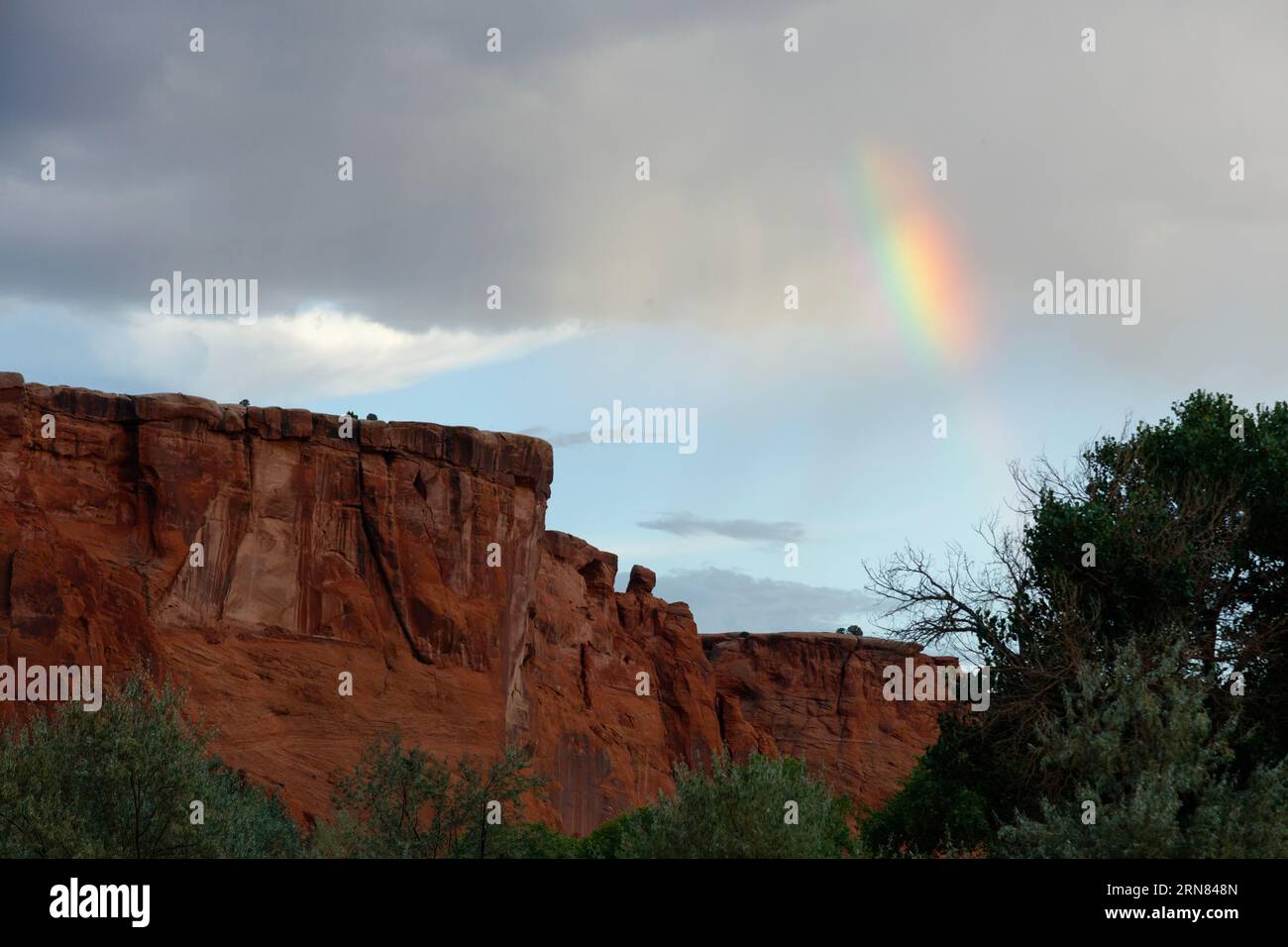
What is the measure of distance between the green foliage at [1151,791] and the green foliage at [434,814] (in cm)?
957

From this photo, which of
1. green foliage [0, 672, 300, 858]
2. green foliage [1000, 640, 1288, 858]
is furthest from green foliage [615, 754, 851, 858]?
green foliage [0, 672, 300, 858]

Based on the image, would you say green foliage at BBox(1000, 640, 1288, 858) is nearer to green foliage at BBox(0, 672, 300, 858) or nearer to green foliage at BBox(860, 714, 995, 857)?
green foliage at BBox(860, 714, 995, 857)

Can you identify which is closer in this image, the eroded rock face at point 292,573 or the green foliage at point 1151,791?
the green foliage at point 1151,791

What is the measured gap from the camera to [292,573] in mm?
53094

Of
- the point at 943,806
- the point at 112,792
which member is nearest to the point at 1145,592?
the point at 943,806

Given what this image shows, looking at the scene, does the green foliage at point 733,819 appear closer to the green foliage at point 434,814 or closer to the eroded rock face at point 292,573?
the green foliage at point 434,814

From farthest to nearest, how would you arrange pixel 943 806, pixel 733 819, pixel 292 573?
1. pixel 292 573
2. pixel 943 806
3. pixel 733 819

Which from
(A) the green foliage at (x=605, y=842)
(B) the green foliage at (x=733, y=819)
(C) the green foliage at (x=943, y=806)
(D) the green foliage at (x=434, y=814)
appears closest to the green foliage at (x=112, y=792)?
(D) the green foliage at (x=434, y=814)

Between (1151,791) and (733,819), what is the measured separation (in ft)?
23.2

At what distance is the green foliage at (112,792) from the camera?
76.8 feet

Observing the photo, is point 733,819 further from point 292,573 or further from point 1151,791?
point 292,573

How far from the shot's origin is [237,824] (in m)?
29.0

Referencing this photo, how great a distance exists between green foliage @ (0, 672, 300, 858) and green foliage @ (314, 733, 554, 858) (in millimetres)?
2546
